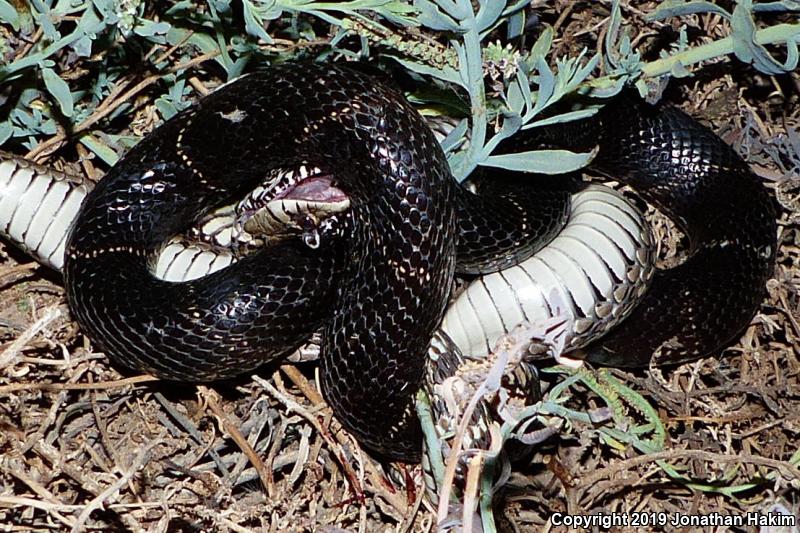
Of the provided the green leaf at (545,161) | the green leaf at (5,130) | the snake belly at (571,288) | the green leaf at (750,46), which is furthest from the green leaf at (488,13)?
the green leaf at (5,130)

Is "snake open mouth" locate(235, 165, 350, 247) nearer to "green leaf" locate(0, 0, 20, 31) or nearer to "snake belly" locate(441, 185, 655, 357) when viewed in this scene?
"snake belly" locate(441, 185, 655, 357)

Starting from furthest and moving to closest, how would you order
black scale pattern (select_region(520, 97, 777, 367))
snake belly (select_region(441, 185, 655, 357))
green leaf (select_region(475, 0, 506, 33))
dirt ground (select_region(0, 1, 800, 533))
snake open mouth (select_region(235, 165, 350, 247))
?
black scale pattern (select_region(520, 97, 777, 367)) < snake belly (select_region(441, 185, 655, 357)) < snake open mouth (select_region(235, 165, 350, 247)) < dirt ground (select_region(0, 1, 800, 533)) < green leaf (select_region(475, 0, 506, 33))

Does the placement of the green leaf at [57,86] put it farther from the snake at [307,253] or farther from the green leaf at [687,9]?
the green leaf at [687,9]

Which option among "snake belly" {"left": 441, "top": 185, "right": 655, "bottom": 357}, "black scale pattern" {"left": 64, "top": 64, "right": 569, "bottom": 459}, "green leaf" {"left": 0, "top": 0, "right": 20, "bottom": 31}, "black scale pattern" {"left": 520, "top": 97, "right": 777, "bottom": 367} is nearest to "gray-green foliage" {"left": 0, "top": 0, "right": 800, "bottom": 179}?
"green leaf" {"left": 0, "top": 0, "right": 20, "bottom": 31}

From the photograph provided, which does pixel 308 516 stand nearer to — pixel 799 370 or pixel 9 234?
pixel 9 234

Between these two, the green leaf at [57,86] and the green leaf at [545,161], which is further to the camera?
the green leaf at [57,86]

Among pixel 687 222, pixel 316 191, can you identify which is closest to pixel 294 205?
pixel 316 191

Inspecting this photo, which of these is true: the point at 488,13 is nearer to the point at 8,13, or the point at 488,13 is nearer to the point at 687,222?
the point at 8,13

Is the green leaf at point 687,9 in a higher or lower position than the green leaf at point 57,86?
higher
